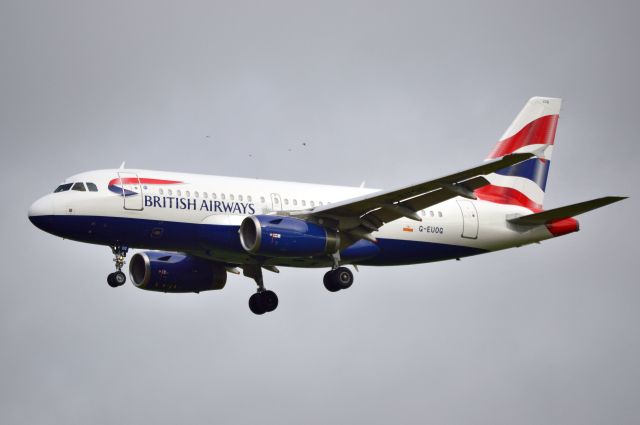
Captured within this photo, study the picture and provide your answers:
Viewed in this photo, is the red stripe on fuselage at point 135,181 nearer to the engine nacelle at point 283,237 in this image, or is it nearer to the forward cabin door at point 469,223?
the engine nacelle at point 283,237

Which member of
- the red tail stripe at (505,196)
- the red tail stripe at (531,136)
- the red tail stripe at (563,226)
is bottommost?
the red tail stripe at (563,226)

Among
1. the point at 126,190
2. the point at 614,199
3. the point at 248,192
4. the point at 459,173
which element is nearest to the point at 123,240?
the point at 126,190

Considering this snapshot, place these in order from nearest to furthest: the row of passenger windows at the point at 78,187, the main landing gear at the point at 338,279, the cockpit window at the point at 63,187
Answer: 1. the row of passenger windows at the point at 78,187
2. the cockpit window at the point at 63,187
3. the main landing gear at the point at 338,279

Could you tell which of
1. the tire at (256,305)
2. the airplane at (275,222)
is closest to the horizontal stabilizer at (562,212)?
the airplane at (275,222)

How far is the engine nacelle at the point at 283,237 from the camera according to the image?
4553 cm

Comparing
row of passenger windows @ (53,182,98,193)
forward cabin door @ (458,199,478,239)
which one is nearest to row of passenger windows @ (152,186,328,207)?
row of passenger windows @ (53,182,98,193)

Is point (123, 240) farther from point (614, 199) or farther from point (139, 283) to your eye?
point (614, 199)

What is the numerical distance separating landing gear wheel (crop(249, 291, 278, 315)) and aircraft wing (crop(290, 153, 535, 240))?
616cm

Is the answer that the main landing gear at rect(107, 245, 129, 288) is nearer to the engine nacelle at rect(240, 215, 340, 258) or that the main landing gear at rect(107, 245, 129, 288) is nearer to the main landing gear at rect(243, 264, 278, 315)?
the engine nacelle at rect(240, 215, 340, 258)

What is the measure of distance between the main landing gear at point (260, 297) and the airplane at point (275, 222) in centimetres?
4

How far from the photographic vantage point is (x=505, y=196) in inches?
2122

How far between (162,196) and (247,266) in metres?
7.29

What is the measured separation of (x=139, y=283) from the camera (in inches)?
2030

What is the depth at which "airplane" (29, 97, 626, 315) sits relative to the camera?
4569 centimetres
